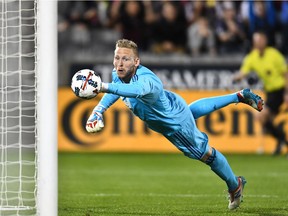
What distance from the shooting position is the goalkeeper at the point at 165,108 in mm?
7742

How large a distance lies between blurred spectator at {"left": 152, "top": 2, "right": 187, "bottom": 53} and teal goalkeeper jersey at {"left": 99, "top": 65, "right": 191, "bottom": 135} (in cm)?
1141

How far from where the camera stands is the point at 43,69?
6.75 meters

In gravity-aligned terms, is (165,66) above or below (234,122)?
above

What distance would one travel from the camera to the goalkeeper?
25.4 feet

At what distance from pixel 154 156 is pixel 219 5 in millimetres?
4697

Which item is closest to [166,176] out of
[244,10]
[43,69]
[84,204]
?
[84,204]

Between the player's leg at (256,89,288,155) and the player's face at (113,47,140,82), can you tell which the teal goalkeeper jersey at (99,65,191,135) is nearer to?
the player's face at (113,47,140,82)

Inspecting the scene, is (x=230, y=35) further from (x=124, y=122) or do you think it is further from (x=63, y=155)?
(x=63, y=155)

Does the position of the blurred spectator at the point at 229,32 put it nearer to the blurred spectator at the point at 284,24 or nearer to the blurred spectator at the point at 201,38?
the blurred spectator at the point at 201,38

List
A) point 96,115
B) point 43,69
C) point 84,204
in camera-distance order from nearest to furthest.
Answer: point 43,69, point 96,115, point 84,204

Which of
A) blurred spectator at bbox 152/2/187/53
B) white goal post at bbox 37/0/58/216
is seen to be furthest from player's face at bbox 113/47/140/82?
blurred spectator at bbox 152/2/187/53

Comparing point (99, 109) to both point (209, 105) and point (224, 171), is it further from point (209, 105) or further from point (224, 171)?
point (224, 171)

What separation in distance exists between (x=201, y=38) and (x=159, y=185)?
8.65m

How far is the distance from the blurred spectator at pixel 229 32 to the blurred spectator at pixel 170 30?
2.82 ft
